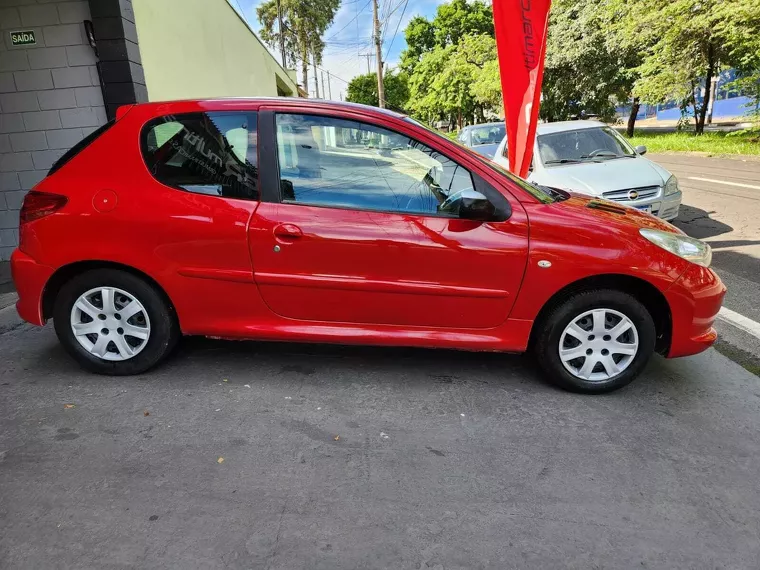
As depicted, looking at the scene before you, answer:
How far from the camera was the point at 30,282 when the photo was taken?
3.38 metres

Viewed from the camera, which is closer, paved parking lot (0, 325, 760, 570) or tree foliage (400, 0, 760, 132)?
paved parking lot (0, 325, 760, 570)

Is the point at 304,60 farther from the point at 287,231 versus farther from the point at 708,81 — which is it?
the point at 287,231

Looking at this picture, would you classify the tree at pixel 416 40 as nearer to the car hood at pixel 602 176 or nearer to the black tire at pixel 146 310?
the car hood at pixel 602 176

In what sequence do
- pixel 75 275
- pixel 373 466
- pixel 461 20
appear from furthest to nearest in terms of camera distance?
pixel 461 20, pixel 75 275, pixel 373 466

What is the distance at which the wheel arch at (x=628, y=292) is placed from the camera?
3.17 m

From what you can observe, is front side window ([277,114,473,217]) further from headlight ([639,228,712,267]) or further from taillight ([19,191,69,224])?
taillight ([19,191,69,224])

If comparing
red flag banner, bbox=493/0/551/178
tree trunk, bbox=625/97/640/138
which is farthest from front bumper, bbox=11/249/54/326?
tree trunk, bbox=625/97/640/138

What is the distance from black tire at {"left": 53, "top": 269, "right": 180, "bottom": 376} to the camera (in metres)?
3.33

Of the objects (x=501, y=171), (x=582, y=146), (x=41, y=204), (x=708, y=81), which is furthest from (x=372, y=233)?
(x=708, y=81)

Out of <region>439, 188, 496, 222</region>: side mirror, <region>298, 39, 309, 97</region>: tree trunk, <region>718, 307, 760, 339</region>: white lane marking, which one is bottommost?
<region>718, 307, 760, 339</region>: white lane marking

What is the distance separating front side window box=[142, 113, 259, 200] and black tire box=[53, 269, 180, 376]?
26.8 inches

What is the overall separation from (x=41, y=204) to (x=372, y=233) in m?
2.09

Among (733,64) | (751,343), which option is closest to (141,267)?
(751,343)

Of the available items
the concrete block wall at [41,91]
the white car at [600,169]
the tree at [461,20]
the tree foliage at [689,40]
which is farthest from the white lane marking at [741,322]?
the tree at [461,20]
